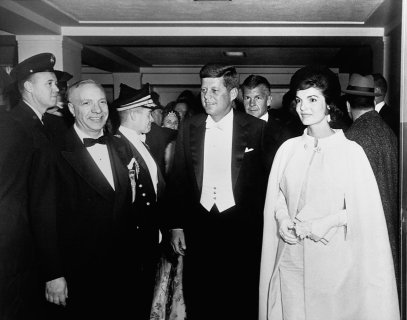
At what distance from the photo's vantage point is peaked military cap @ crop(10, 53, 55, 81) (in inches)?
108

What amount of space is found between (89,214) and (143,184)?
1.84 ft

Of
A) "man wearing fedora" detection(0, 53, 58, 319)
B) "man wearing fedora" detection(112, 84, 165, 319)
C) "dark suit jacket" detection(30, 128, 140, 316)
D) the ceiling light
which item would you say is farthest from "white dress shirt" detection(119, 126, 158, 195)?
the ceiling light

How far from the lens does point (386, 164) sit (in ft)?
8.78

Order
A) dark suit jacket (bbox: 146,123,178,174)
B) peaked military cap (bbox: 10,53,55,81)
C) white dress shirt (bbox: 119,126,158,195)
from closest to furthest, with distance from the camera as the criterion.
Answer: peaked military cap (bbox: 10,53,55,81) < white dress shirt (bbox: 119,126,158,195) < dark suit jacket (bbox: 146,123,178,174)

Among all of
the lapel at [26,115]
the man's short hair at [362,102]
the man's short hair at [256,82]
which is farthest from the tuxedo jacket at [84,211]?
the man's short hair at [256,82]

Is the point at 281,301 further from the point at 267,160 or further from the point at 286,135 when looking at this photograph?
the point at 286,135

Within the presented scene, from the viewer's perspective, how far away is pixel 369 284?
7.01 ft

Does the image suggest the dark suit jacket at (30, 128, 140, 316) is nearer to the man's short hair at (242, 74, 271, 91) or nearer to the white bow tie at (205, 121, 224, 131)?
the white bow tie at (205, 121, 224, 131)

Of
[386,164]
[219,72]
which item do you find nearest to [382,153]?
[386,164]

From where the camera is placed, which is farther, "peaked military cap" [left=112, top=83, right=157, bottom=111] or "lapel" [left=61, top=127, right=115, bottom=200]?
"peaked military cap" [left=112, top=83, right=157, bottom=111]

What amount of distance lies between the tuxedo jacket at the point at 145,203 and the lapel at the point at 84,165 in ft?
1.04

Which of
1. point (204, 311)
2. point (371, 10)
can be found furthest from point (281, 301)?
point (371, 10)

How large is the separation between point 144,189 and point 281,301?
1194 millimetres

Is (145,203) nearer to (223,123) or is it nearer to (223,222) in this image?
(223,222)
